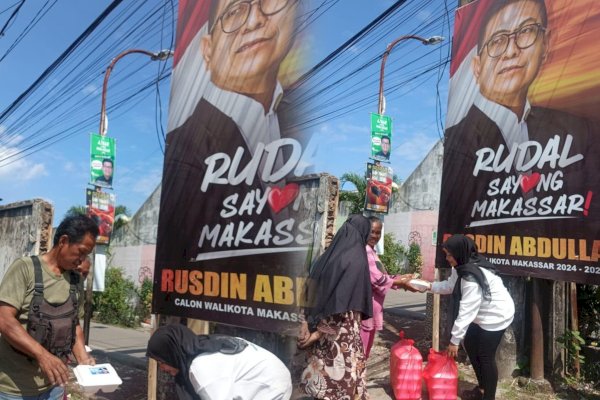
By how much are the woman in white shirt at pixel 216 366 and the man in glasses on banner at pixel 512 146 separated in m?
3.20

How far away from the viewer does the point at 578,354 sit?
15.9 ft

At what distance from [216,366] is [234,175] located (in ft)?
5.18

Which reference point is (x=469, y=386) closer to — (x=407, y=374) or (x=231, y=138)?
(x=407, y=374)

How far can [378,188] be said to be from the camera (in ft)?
32.0

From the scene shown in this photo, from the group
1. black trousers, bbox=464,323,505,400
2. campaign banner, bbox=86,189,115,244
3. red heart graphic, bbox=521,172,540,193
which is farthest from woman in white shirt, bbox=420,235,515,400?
campaign banner, bbox=86,189,115,244

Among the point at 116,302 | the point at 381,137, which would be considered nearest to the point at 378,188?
the point at 381,137

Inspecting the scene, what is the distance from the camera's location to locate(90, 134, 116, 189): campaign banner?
417 inches

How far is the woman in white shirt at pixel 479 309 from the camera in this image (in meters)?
3.95

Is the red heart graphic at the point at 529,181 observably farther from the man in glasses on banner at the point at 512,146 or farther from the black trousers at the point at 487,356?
the black trousers at the point at 487,356

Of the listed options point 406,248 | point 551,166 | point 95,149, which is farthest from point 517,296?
point 406,248

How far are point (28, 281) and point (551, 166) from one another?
4151mm

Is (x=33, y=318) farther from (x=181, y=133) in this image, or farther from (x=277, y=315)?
(x=181, y=133)

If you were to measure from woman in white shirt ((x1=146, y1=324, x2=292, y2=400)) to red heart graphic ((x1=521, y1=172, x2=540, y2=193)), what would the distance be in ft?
10.8

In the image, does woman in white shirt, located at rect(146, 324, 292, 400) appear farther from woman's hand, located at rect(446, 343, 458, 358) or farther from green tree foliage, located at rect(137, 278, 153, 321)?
green tree foliage, located at rect(137, 278, 153, 321)
